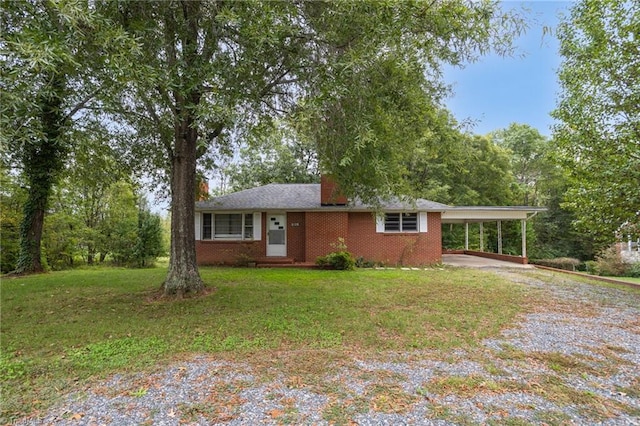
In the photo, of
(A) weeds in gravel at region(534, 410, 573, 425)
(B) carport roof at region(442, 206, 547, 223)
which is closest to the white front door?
(B) carport roof at region(442, 206, 547, 223)

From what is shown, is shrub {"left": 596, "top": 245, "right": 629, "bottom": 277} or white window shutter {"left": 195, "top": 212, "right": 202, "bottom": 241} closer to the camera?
shrub {"left": 596, "top": 245, "right": 629, "bottom": 277}

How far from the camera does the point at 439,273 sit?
38.7 ft

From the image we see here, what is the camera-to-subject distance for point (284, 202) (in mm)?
14508

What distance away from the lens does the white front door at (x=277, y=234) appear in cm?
1448

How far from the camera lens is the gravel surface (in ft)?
9.56

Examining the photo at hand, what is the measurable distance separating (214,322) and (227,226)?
360 inches

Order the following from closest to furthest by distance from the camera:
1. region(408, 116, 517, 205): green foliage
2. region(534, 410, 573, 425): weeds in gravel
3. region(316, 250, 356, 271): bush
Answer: region(534, 410, 573, 425): weeds in gravel
region(316, 250, 356, 271): bush
region(408, 116, 517, 205): green foliage

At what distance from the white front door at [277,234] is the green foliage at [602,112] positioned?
10.0m

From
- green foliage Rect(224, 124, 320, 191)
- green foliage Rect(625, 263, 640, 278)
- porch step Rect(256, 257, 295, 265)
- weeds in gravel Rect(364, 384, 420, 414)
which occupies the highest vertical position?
green foliage Rect(224, 124, 320, 191)

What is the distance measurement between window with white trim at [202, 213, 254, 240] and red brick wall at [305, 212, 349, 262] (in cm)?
256

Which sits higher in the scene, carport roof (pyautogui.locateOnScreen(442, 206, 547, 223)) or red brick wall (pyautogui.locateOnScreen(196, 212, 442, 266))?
carport roof (pyautogui.locateOnScreen(442, 206, 547, 223))

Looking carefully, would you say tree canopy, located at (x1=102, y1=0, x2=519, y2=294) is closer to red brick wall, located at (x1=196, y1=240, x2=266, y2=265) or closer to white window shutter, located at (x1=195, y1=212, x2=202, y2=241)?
red brick wall, located at (x1=196, y1=240, x2=266, y2=265)

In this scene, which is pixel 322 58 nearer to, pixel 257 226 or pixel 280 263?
pixel 280 263

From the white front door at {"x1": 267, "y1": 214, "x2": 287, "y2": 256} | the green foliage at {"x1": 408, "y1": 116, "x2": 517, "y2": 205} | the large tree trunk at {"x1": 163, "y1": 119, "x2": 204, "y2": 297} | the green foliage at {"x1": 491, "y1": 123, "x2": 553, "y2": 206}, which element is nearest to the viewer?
the large tree trunk at {"x1": 163, "y1": 119, "x2": 204, "y2": 297}
